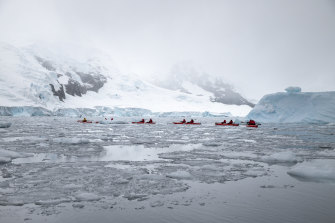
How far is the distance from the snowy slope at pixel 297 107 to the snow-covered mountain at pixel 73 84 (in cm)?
4939

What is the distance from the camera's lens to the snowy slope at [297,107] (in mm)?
32500

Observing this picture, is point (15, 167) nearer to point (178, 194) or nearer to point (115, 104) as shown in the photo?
point (178, 194)

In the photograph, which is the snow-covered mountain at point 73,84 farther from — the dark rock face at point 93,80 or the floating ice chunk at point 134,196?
the floating ice chunk at point 134,196

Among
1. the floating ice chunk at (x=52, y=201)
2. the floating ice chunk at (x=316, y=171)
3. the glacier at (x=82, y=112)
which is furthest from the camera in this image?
the glacier at (x=82, y=112)

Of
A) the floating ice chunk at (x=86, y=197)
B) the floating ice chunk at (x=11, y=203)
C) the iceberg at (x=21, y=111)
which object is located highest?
the iceberg at (x=21, y=111)

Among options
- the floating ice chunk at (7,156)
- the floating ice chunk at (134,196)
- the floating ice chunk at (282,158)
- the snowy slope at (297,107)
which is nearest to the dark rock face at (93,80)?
the snowy slope at (297,107)

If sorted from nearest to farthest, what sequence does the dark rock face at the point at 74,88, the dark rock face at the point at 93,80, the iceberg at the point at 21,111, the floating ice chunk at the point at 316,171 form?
the floating ice chunk at the point at 316,171 → the iceberg at the point at 21,111 → the dark rock face at the point at 74,88 → the dark rock face at the point at 93,80

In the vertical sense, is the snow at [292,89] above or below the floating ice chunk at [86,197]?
above

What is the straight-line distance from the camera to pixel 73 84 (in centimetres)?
10550

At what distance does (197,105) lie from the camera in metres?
116

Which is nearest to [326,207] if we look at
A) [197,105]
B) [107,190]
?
[107,190]

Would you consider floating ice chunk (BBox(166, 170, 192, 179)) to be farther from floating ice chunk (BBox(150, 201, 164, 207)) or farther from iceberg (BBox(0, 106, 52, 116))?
iceberg (BBox(0, 106, 52, 116))

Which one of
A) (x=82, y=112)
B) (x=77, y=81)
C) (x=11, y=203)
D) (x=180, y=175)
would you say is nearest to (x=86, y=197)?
(x=11, y=203)

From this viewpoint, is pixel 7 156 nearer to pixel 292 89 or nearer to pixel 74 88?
pixel 292 89
